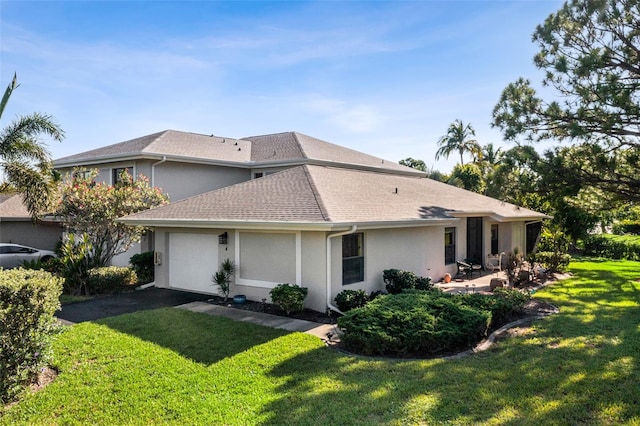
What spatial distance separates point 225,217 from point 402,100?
11.1 m

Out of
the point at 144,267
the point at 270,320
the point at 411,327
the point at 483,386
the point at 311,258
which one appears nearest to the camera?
the point at 483,386

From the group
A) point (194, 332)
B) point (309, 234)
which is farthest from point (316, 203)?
point (194, 332)

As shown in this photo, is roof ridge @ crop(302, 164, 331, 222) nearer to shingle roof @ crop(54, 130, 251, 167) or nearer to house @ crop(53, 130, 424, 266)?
house @ crop(53, 130, 424, 266)

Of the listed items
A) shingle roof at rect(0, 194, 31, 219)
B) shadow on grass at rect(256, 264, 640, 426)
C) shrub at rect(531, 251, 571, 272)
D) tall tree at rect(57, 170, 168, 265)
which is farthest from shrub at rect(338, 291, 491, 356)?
shingle roof at rect(0, 194, 31, 219)

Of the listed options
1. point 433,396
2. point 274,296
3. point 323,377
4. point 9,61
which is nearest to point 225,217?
point 274,296

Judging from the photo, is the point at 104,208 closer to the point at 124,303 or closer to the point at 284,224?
the point at 124,303

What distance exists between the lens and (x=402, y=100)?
18.8 meters

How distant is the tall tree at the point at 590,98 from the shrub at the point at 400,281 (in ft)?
21.6

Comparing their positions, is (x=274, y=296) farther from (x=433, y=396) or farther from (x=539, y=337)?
(x=539, y=337)

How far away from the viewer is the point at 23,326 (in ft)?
20.6

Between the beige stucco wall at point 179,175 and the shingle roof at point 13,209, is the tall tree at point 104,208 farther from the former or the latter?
Answer: the shingle roof at point 13,209

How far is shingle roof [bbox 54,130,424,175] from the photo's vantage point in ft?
63.3

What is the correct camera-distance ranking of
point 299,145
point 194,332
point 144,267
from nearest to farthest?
point 194,332 < point 144,267 < point 299,145

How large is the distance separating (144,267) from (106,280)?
208 centimetres
